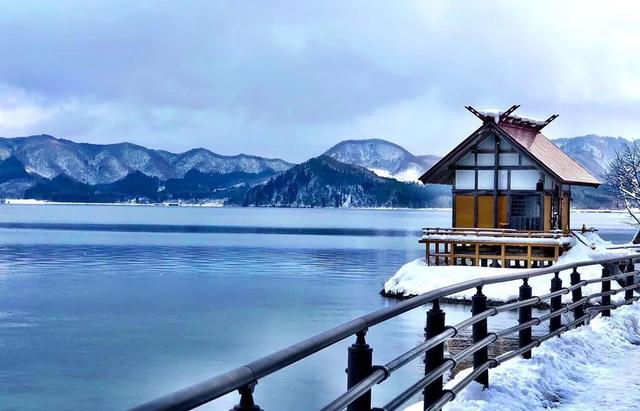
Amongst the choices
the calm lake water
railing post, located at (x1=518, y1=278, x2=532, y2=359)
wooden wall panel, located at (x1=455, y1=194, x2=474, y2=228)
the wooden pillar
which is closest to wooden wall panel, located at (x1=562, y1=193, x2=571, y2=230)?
the wooden pillar

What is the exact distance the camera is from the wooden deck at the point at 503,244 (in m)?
41.2

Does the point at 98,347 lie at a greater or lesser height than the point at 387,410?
lesser

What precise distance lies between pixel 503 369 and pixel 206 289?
4184 centimetres

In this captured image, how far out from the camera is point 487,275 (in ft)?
126

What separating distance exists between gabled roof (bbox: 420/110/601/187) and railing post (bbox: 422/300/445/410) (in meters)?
37.4

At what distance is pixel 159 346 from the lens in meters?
29.7

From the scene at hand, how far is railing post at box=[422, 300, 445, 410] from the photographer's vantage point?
22.4ft

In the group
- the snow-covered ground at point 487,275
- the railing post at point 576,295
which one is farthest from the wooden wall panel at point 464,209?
the railing post at point 576,295

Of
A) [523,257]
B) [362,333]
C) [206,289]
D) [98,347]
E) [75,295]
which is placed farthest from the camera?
[206,289]

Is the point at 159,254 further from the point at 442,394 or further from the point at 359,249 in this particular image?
the point at 442,394

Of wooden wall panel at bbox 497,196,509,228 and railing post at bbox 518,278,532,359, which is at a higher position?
wooden wall panel at bbox 497,196,509,228

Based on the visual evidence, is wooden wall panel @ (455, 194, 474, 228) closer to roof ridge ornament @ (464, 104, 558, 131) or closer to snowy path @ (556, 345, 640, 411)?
roof ridge ornament @ (464, 104, 558, 131)

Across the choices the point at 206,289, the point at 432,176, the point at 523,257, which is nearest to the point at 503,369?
the point at 523,257

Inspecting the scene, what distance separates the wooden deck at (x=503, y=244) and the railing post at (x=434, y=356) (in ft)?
116
